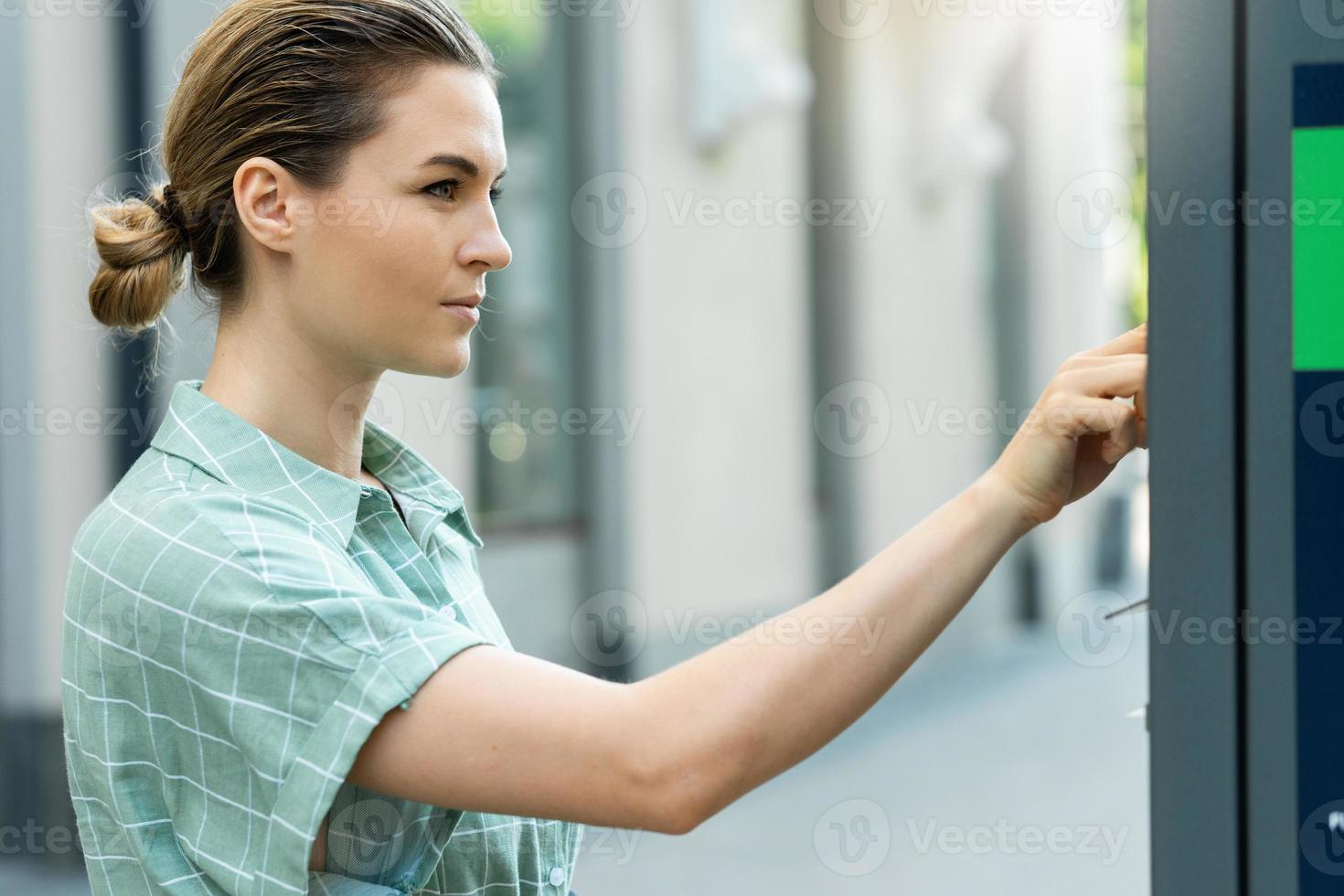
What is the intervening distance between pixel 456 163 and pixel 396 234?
0.30ft

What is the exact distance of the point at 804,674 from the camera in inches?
43.3

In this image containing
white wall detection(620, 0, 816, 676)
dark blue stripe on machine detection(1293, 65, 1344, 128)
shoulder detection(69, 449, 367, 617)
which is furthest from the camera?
white wall detection(620, 0, 816, 676)

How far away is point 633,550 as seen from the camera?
6230 mm

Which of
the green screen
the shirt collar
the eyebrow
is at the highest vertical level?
the eyebrow

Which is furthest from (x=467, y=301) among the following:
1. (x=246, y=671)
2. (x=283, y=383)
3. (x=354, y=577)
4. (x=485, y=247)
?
(x=246, y=671)

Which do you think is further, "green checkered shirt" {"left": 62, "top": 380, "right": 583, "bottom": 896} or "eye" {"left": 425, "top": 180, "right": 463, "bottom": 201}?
"eye" {"left": 425, "top": 180, "right": 463, "bottom": 201}

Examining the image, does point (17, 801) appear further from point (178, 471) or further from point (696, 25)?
point (696, 25)

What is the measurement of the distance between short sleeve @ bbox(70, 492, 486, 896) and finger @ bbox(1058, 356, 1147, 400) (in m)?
0.53

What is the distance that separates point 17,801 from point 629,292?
310cm

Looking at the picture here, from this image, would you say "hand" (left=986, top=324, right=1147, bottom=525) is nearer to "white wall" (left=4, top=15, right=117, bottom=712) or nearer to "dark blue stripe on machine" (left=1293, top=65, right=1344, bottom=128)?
"dark blue stripe on machine" (left=1293, top=65, right=1344, bottom=128)

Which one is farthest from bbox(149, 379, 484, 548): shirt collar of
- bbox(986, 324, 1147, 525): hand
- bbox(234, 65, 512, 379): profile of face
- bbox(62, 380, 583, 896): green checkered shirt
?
bbox(986, 324, 1147, 525): hand

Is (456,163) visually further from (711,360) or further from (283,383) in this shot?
(711,360)

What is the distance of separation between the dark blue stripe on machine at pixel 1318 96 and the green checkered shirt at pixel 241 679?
75 cm

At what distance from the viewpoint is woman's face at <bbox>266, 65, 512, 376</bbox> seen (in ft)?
4.53
